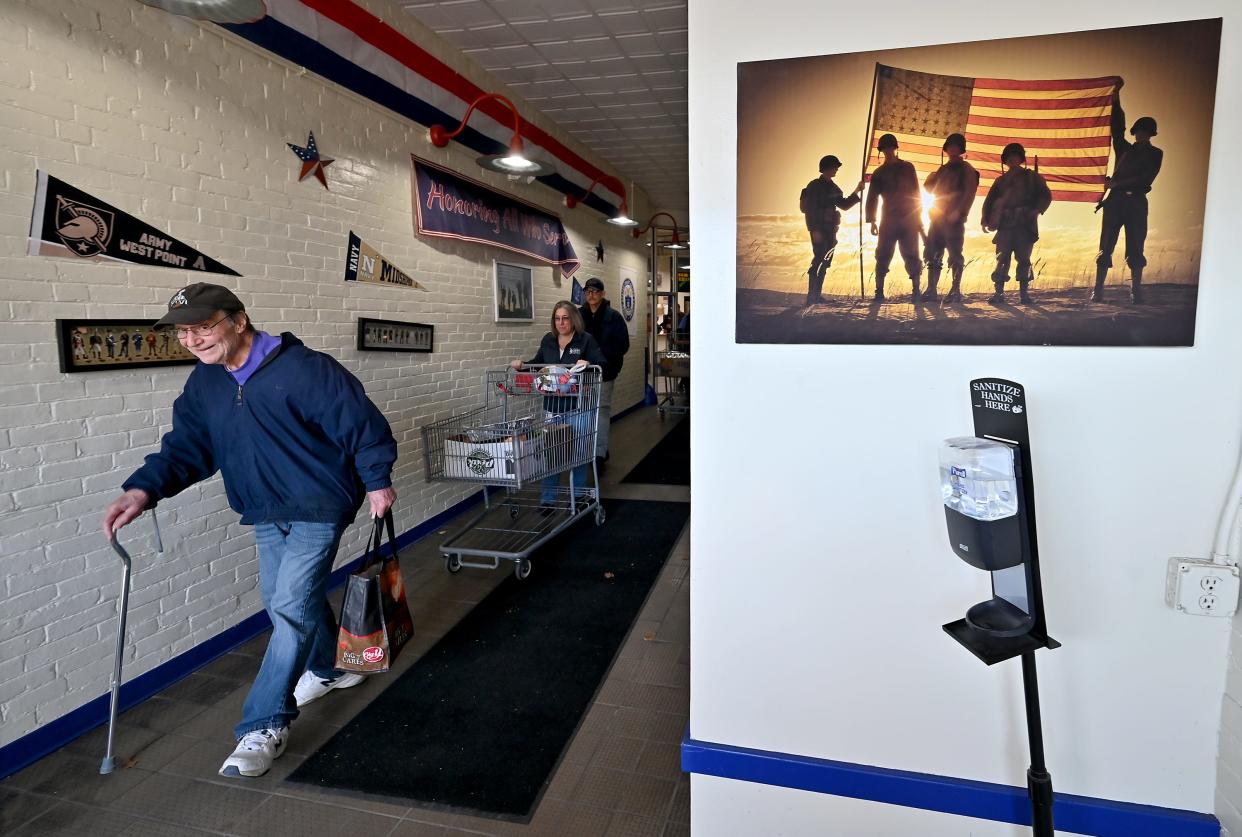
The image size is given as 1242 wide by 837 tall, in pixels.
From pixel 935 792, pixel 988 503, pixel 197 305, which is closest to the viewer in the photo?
pixel 988 503

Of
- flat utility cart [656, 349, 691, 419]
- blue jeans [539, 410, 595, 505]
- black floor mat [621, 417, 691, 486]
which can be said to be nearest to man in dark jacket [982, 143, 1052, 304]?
blue jeans [539, 410, 595, 505]

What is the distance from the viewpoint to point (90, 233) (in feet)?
8.67

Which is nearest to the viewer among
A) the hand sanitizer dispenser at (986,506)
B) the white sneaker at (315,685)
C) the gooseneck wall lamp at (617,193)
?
the hand sanitizer dispenser at (986,506)

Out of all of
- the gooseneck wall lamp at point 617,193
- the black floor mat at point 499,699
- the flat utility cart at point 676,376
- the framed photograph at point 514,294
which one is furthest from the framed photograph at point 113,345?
the flat utility cart at point 676,376

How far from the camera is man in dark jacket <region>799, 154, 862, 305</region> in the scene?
1.47 m

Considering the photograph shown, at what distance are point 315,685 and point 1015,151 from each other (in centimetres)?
316

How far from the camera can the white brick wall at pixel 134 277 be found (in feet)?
8.02

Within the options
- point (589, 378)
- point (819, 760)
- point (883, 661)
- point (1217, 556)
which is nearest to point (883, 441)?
point (883, 661)

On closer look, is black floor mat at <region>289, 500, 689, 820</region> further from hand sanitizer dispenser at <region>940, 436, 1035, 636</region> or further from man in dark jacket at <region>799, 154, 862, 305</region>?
man in dark jacket at <region>799, 154, 862, 305</region>

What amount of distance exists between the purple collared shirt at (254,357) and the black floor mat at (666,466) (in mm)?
3736

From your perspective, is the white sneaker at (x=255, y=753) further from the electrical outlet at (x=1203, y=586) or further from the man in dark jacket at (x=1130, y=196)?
the man in dark jacket at (x=1130, y=196)

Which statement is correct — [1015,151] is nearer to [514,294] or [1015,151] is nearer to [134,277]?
[134,277]

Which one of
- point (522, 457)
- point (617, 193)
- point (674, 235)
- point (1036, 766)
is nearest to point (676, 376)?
point (674, 235)

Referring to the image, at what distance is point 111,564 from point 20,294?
3.65 feet
